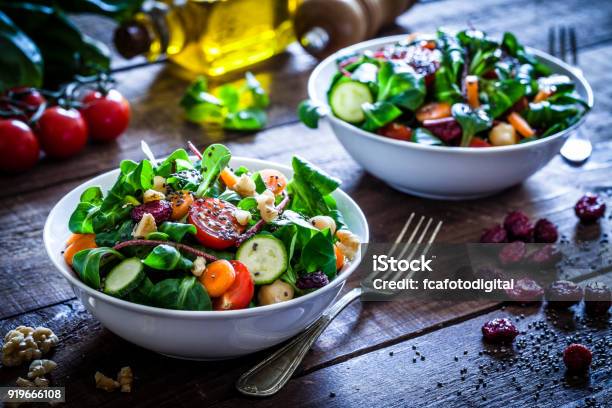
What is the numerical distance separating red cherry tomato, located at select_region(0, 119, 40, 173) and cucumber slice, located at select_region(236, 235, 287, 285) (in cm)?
80

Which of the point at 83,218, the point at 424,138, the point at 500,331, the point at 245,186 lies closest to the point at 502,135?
the point at 424,138

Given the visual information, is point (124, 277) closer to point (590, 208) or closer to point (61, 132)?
point (61, 132)

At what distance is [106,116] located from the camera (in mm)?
1824

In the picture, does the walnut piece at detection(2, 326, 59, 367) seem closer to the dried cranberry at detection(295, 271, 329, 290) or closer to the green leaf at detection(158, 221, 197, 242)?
the green leaf at detection(158, 221, 197, 242)

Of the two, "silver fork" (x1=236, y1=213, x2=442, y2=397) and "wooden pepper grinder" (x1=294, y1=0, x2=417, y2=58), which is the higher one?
"wooden pepper grinder" (x1=294, y1=0, x2=417, y2=58)

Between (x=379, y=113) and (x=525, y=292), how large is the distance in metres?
0.44

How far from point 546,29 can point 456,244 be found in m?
1.27

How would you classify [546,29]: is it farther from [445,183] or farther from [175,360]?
[175,360]

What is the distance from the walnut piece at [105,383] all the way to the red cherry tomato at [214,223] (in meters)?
0.24

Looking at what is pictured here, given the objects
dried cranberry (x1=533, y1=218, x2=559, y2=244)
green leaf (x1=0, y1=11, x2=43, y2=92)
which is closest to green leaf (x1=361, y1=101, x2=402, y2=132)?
dried cranberry (x1=533, y1=218, x2=559, y2=244)

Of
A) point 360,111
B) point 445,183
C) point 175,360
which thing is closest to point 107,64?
point 360,111

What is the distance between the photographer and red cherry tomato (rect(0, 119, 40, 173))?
1680 millimetres

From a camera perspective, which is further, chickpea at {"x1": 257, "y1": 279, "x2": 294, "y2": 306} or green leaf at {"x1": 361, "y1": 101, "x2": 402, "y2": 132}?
green leaf at {"x1": 361, "y1": 101, "x2": 402, "y2": 132}

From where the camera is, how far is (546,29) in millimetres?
2510
